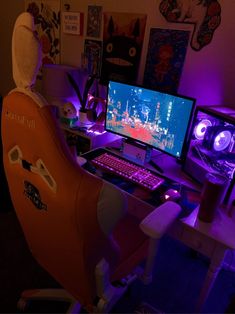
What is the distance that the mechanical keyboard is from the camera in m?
1.31

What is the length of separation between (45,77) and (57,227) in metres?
1.56

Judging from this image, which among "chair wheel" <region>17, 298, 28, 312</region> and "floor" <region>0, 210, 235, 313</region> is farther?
"floor" <region>0, 210, 235, 313</region>

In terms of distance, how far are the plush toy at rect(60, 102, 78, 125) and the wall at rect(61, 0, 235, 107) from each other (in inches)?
23.2

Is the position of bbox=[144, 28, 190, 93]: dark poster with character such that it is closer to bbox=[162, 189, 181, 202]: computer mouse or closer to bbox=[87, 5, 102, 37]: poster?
bbox=[87, 5, 102, 37]: poster

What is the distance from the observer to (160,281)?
1619 millimetres

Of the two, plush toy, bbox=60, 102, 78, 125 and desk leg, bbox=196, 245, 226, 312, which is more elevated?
plush toy, bbox=60, 102, 78, 125

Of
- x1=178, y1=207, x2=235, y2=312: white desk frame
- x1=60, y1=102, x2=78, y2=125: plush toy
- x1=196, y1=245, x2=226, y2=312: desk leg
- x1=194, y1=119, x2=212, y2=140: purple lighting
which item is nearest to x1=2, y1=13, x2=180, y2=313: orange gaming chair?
x1=178, y1=207, x2=235, y2=312: white desk frame

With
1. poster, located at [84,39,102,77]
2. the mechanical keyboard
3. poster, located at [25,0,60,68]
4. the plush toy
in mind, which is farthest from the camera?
poster, located at [25,0,60,68]

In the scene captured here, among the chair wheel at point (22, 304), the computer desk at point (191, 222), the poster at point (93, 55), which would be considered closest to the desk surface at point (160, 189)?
the computer desk at point (191, 222)

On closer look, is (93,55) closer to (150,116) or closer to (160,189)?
(150,116)

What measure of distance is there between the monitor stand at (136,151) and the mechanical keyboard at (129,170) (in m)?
0.10

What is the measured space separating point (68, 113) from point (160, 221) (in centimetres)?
120

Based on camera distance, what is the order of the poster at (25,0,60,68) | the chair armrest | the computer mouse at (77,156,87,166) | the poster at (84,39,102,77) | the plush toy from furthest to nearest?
the poster at (25,0,60,68), the poster at (84,39,102,77), the plush toy, the computer mouse at (77,156,87,166), the chair armrest

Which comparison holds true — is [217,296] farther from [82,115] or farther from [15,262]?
[82,115]
